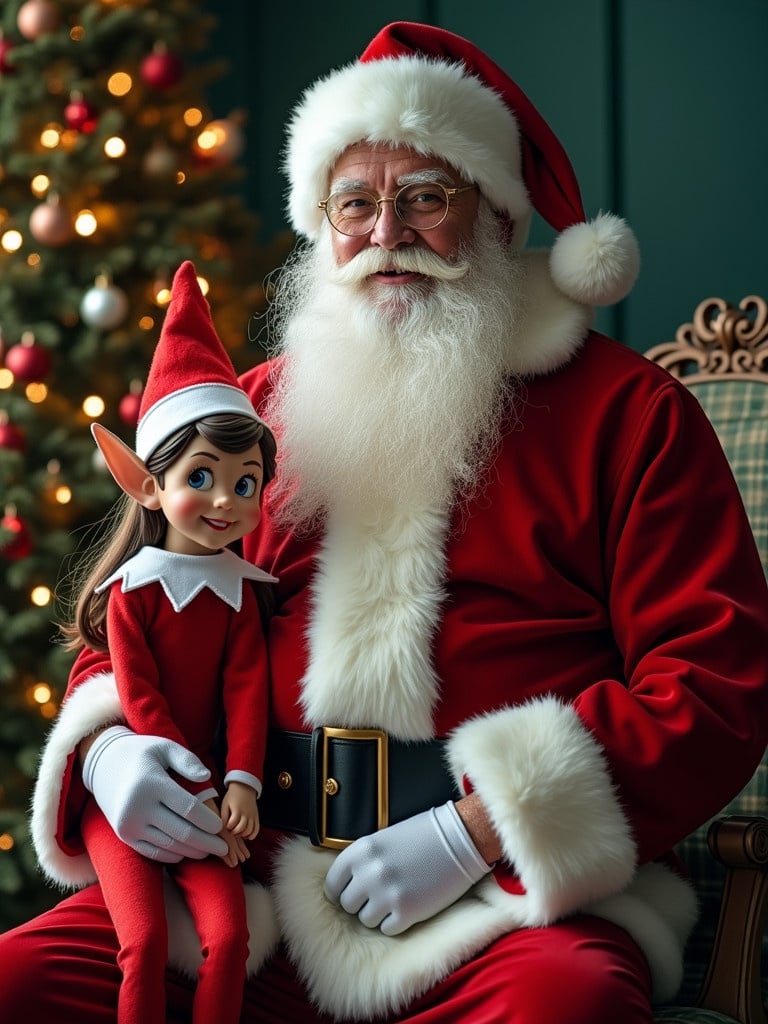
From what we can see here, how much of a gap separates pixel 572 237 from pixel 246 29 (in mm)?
3073

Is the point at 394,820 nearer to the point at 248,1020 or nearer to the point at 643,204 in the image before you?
the point at 248,1020

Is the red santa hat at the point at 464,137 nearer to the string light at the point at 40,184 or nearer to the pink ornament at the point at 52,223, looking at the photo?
the pink ornament at the point at 52,223

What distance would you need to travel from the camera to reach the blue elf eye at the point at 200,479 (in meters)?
1.75

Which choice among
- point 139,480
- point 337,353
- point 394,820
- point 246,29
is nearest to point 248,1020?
point 394,820

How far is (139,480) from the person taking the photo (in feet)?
5.95

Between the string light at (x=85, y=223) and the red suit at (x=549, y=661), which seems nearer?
the red suit at (x=549, y=661)

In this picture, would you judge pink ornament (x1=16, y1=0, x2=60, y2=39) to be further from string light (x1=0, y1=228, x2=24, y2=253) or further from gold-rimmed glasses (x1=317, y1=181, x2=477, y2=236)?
gold-rimmed glasses (x1=317, y1=181, x2=477, y2=236)

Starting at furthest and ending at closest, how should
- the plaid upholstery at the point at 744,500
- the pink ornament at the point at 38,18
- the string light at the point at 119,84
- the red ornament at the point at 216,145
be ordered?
1. the red ornament at the point at 216,145
2. the string light at the point at 119,84
3. the pink ornament at the point at 38,18
4. the plaid upholstery at the point at 744,500

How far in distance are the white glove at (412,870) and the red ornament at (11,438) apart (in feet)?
6.99

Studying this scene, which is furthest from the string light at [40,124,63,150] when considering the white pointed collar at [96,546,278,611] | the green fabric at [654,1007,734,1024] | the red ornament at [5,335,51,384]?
the green fabric at [654,1007,734,1024]

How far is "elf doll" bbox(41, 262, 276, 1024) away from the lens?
67.0 inches

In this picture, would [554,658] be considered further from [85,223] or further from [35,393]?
[85,223]

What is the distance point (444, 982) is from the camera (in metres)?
1.65

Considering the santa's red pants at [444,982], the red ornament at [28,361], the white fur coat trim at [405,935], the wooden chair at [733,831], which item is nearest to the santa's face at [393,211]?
the wooden chair at [733,831]
